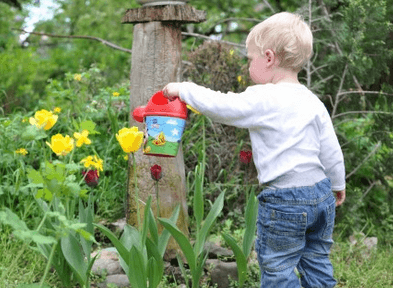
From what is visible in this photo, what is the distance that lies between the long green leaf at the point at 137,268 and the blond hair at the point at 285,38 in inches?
37.9

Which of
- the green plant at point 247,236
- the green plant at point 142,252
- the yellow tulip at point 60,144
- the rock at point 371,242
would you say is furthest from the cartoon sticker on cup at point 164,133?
the rock at point 371,242

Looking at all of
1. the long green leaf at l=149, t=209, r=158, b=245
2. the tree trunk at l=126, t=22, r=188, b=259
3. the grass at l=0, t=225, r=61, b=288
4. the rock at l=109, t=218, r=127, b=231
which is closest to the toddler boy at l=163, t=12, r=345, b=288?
the long green leaf at l=149, t=209, r=158, b=245

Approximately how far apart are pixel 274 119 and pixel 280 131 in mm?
52

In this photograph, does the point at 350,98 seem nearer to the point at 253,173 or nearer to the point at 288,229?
the point at 253,173

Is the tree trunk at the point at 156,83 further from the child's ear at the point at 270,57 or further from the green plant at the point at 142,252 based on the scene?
the child's ear at the point at 270,57

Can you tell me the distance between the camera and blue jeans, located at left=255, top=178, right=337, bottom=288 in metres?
2.30

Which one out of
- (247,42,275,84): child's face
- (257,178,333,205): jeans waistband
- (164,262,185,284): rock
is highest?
(247,42,275,84): child's face

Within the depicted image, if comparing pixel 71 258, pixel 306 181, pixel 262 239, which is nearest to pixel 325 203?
pixel 306 181

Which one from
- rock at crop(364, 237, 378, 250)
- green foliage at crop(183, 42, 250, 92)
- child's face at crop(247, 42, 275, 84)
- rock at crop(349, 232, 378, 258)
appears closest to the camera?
child's face at crop(247, 42, 275, 84)

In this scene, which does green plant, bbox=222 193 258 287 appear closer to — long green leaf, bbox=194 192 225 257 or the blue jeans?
long green leaf, bbox=194 192 225 257

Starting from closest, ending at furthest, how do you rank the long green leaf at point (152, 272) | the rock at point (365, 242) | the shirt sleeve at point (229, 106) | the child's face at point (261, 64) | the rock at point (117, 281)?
the shirt sleeve at point (229, 106)
the child's face at point (261, 64)
the long green leaf at point (152, 272)
the rock at point (117, 281)
the rock at point (365, 242)

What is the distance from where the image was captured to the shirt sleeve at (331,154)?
96.4 inches

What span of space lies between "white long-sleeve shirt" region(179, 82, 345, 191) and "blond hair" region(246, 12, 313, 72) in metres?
0.12

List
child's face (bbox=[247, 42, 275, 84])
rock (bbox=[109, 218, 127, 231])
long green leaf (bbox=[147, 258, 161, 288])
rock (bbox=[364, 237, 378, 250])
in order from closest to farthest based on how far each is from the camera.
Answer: child's face (bbox=[247, 42, 275, 84]) → long green leaf (bbox=[147, 258, 161, 288]) → rock (bbox=[109, 218, 127, 231]) → rock (bbox=[364, 237, 378, 250])
